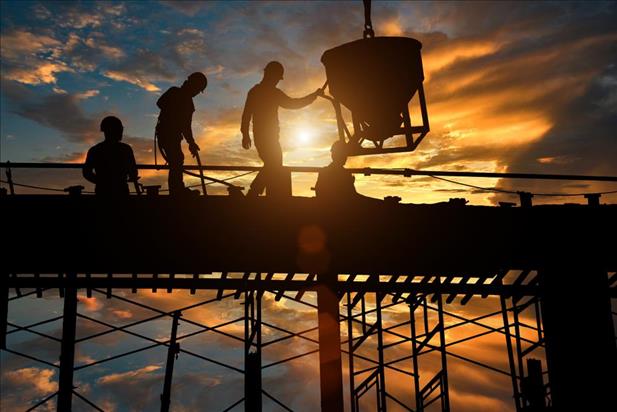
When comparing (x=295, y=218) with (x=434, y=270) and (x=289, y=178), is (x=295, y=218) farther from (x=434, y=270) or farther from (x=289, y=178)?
(x=434, y=270)

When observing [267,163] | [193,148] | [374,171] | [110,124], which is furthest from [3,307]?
[374,171]

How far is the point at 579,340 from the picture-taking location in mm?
5230

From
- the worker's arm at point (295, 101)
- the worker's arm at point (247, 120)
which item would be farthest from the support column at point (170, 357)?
the worker's arm at point (295, 101)

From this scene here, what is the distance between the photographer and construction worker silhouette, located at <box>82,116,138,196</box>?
6074 mm

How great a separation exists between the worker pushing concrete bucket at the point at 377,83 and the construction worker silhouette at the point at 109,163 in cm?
293

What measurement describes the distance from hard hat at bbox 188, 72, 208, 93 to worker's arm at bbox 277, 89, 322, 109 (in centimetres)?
113

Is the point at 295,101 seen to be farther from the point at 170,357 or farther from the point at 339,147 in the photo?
the point at 170,357

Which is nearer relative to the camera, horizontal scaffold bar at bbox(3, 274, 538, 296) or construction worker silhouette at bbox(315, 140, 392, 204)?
construction worker silhouette at bbox(315, 140, 392, 204)

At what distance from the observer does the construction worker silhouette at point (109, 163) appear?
19.9 feet

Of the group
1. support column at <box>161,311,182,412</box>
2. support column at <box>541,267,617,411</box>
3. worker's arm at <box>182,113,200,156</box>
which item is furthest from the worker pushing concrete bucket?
support column at <box>161,311,182,412</box>

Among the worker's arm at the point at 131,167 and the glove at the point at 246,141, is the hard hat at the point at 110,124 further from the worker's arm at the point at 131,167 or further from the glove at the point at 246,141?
the glove at the point at 246,141

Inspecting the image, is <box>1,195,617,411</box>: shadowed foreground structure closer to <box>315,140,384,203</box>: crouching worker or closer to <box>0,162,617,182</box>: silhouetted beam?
<box>315,140,384,203</box>: crouching worker

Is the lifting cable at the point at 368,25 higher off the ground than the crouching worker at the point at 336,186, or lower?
higher

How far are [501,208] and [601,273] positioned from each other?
4.23 feet
